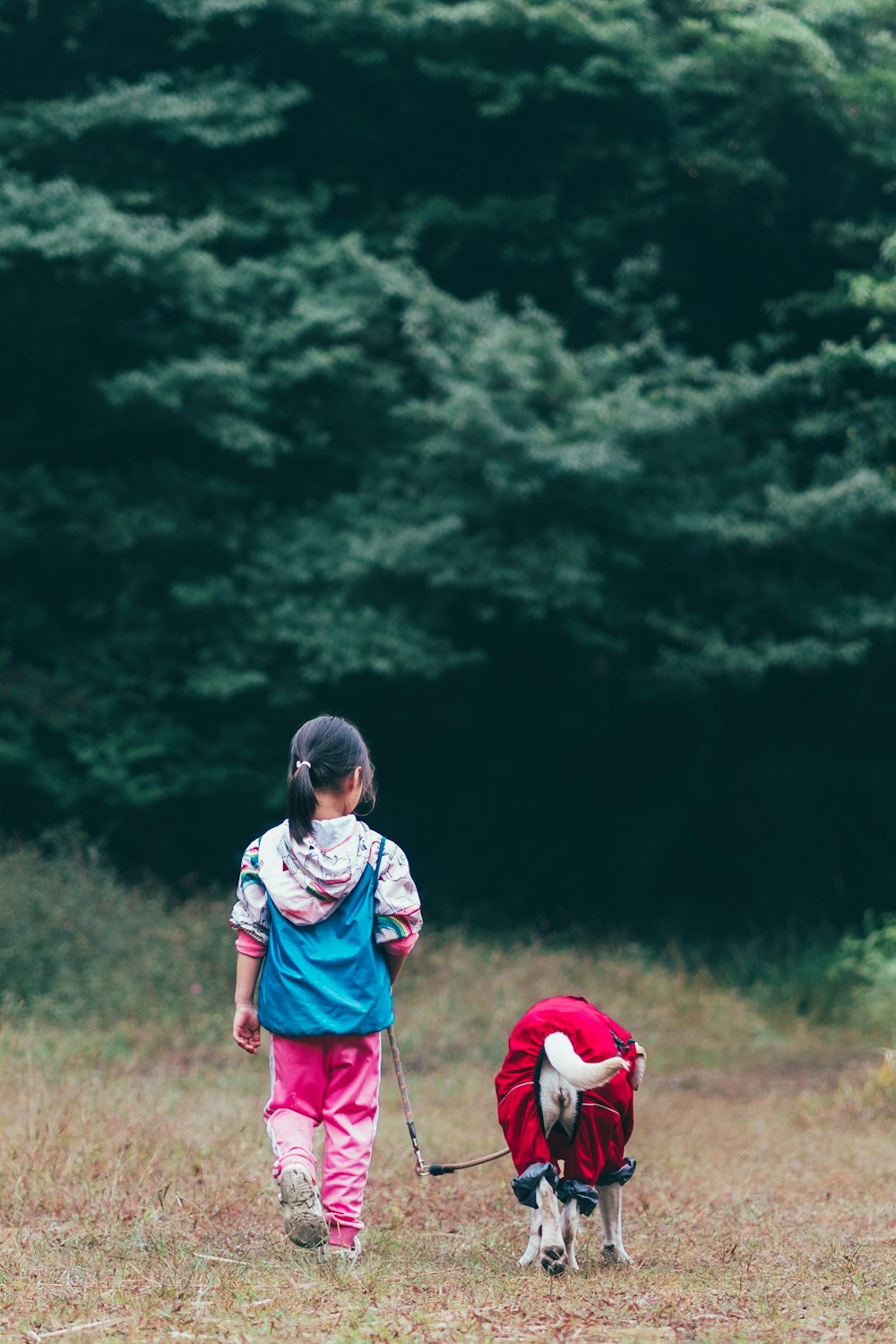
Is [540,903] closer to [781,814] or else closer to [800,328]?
[781,814]

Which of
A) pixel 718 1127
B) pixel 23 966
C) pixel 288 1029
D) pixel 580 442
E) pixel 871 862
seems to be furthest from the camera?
pixel 871 862

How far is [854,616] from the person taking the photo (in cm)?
1241

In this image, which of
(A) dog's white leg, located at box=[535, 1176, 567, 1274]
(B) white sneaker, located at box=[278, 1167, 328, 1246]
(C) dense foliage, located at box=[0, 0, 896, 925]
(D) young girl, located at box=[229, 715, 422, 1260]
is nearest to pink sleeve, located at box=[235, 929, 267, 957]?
(D) young girl, located at box=[229, 715, 422, 1260]

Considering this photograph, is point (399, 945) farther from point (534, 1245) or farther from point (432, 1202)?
point (432, 1202)

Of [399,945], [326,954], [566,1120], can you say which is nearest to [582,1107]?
[566,1120]

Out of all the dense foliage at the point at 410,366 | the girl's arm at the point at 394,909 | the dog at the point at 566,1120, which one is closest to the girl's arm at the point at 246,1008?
the girl's arm at the point at 394,909

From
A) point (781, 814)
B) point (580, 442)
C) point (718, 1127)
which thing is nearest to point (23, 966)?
point (718, 1127)

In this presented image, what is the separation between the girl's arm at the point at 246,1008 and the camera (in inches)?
171

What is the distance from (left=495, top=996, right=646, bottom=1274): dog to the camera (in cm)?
432

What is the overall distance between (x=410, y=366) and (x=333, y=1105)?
9.25 metres

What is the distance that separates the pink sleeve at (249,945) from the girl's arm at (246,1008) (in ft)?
0.04

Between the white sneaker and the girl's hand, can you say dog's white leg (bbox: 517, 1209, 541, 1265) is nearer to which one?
the white sneaker

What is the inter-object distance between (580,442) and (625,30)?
3571 mm

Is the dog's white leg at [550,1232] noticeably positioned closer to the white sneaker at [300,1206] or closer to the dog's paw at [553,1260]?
the dog's paw at [553,1260]
